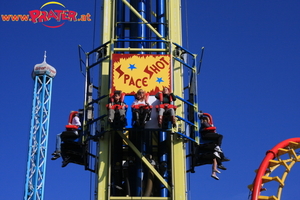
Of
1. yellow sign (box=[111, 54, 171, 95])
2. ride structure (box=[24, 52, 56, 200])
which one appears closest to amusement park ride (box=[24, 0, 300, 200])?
yellow sign (box=[111, 54, 171, 95])

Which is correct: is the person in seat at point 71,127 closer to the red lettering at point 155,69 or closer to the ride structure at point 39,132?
the red lettering at point 155,69

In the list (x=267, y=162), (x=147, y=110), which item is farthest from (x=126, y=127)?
(x=267, y=162)

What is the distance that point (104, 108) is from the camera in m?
24.9

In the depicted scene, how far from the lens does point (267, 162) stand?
3356 cm

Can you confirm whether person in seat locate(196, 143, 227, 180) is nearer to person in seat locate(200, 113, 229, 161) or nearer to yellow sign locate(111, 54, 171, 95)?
person in seat locate(200, 113, 229, 161)

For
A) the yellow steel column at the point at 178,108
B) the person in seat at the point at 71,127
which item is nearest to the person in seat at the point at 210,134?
the yellow steel column at the point at 178,108

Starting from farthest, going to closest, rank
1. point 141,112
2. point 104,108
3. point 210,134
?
point 104,108, point 210,134, point 141,112

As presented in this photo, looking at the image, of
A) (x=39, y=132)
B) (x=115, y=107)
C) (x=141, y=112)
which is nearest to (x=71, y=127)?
(x=115, y=107)

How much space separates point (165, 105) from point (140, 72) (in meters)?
2.31

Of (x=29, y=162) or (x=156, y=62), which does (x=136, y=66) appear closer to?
(x=156, y=62)

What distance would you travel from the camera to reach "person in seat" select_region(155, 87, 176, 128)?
22.9m

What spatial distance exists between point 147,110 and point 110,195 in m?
3.55

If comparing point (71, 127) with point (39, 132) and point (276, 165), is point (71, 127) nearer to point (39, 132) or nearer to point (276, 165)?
point (276, 165)

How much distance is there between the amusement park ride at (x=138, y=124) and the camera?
925 inches
